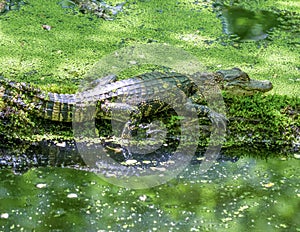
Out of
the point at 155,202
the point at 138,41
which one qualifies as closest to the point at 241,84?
the point at 138,41

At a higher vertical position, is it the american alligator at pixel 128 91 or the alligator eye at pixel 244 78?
the alligator eye at pixel 244 78

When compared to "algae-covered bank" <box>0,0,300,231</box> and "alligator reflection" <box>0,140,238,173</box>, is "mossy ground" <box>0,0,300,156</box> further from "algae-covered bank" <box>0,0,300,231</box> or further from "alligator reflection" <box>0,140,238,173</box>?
"alligator reflection" <box>0,140,238,173</box>

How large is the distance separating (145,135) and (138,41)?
1.70 metres

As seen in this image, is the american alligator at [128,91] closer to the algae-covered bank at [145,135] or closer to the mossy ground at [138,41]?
the algae-covered bank at [145,135]

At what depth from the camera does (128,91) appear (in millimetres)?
4281

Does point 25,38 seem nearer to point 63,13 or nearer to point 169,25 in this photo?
point 63,13

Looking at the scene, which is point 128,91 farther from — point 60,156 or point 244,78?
point 244,78

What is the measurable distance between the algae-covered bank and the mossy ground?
0.01 metres

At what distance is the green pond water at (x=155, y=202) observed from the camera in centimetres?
320

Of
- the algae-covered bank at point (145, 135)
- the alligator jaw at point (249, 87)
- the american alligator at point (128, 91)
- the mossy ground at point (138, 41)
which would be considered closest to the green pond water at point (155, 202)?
the algae-covered bank at point (145, 135)

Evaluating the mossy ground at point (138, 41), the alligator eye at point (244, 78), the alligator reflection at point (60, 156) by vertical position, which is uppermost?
the alligator eye at point (244, 78)

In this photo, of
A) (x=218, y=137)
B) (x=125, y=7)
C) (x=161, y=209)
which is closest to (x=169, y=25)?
(x=125, y=7)

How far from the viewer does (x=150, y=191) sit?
3.50 meters

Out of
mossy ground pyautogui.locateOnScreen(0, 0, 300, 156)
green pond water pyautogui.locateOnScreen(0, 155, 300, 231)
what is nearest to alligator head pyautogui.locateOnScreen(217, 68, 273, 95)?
mossy ground pyautogui.locateOnScreen(0, 0, 300, 156)
